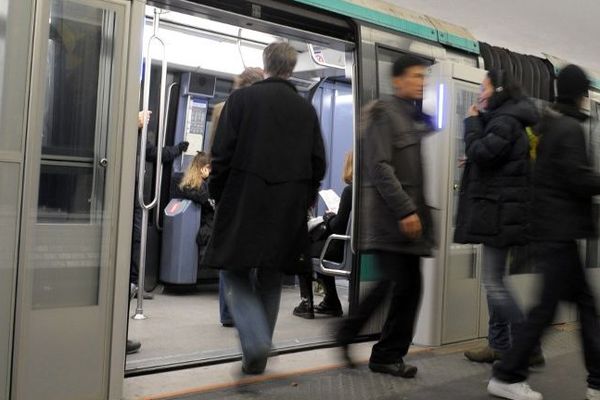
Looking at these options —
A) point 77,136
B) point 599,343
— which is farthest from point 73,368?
point 599,343

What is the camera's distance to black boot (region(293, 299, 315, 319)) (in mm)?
5457

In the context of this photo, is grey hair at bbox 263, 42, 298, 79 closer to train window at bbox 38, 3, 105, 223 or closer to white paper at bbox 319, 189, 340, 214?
train window at bbox 38, 3, 105, 223

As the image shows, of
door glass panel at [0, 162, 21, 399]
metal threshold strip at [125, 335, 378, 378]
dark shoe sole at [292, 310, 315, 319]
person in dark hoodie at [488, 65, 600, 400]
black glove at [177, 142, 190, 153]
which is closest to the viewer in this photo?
door glass panel at [0, 162, 21, 399]

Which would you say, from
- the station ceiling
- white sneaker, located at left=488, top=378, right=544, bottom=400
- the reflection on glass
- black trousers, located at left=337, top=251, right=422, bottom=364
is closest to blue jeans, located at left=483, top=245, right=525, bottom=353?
white sneaker, located at left=488, top=378, right=544, bottom=400

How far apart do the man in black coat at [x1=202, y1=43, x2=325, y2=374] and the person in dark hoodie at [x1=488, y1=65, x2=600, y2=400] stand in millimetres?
1138

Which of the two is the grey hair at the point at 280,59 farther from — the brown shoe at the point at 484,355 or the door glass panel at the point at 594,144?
the door glass panel at the point at 594,144

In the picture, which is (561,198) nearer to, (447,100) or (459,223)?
(459,223)

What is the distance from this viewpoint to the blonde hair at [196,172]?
20.4ft

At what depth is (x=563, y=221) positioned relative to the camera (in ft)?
9.60

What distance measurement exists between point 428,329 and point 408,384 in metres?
0.93

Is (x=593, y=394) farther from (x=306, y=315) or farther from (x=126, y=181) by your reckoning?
(x=306, y=315)


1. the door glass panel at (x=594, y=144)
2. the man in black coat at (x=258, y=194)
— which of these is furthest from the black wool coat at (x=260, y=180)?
the door glass panel at (x=594, y=144)

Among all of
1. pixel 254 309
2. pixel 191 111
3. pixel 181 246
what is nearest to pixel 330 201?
pixel 181 246

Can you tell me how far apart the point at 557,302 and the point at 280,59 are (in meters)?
1.79
